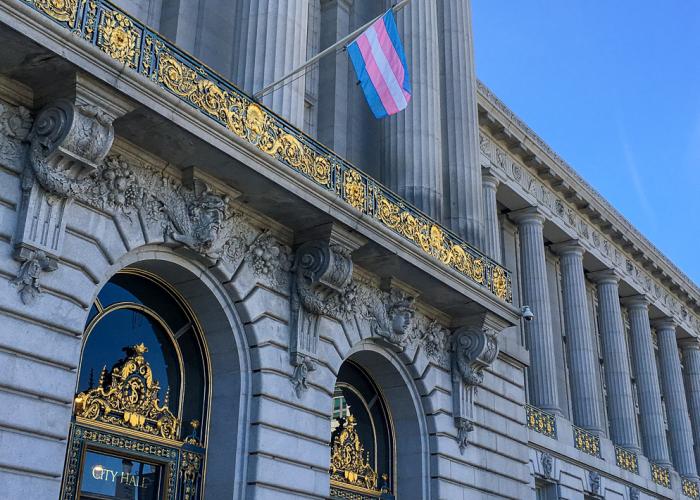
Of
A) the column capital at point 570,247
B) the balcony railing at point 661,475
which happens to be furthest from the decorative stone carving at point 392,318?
the balcony railing at point 661,475

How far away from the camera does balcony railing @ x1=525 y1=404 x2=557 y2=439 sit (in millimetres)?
30234

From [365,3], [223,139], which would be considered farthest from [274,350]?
[365,3]

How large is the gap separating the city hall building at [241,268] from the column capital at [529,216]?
11.1m

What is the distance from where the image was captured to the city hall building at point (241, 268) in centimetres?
1263

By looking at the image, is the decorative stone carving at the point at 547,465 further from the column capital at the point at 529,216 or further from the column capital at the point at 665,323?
the column capital at the point at 665,323

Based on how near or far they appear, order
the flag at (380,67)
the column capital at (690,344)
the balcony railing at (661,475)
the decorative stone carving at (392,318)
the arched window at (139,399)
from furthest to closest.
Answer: the column capital at (690,344) < the balcony railing at (661,475) < the decorative stone carving at (392,318) < the flag at (380,67) < the arched window at (139,399)

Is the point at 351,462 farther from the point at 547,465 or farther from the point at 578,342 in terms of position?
the point at 578,342

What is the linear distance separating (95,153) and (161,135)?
1.55m

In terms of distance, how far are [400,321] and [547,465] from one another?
13.0 meters

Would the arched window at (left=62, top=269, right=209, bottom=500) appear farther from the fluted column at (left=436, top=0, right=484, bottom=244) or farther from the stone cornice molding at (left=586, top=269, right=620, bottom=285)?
the stone cornice molding at (left=586, top=269, right=620, bottom=285)

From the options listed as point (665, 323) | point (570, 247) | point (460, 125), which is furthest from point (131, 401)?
point (665, 323)

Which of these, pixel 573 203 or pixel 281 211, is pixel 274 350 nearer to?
pixel 281 211

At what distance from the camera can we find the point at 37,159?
12.7m

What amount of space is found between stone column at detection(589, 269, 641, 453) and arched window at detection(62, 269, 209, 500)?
26641 millimetres
